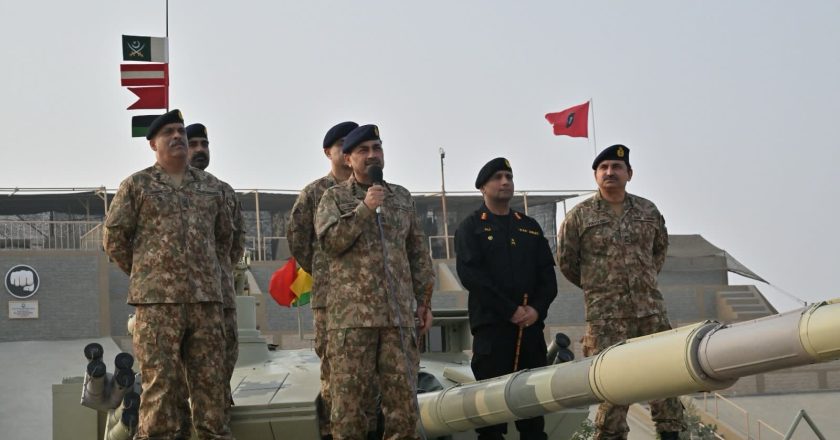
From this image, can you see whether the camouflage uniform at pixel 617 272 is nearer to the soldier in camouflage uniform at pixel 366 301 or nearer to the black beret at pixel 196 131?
the soldier in camouflage uniform at pixel 366 301

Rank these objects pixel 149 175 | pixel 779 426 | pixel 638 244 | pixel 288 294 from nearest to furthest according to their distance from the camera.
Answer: pixel 149 175 < pixel 638 244 < pixel 288 294 < pixel 779 426

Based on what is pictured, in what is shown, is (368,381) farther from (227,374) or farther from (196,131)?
(196,131)

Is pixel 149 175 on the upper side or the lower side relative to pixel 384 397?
upper

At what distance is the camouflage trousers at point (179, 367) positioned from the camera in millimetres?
7277

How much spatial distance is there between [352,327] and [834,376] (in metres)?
20.5

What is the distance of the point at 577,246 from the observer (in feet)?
29.1

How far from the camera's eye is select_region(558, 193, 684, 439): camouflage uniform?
8.57m

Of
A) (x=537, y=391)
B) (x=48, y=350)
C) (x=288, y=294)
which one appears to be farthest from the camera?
(x=48, y=350)

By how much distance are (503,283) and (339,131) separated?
5.04 feet

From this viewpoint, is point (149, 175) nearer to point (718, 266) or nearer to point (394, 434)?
point (394, 434)

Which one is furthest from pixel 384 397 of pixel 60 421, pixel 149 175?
pixel 60 421

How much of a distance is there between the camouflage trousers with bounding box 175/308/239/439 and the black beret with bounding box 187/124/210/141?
1.50 m

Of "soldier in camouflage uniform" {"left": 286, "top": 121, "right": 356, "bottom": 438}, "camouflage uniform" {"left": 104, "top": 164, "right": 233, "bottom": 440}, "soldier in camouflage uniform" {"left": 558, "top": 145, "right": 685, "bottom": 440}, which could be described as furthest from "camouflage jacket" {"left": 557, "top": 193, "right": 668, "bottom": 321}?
"camouflage uniform" {"left": 104, "top": 164, "right": 233, "bottom": 440}

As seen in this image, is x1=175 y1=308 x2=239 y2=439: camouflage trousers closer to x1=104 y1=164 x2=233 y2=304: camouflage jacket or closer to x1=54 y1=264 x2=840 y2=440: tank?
x1=54 y1=264 x2=840 y2=440: tank
